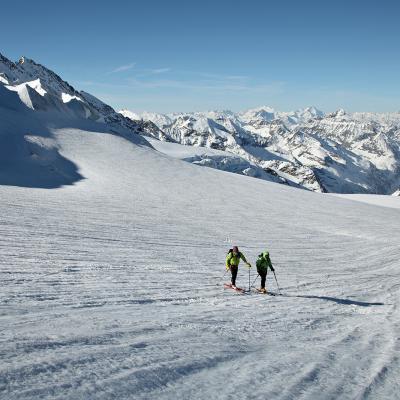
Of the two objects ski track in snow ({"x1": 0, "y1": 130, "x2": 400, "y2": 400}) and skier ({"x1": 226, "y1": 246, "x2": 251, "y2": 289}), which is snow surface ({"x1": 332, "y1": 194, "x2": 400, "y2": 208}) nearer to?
ski track in snow ({"x1": 0, "y1": 130, "x2": 400, "y2": 400})

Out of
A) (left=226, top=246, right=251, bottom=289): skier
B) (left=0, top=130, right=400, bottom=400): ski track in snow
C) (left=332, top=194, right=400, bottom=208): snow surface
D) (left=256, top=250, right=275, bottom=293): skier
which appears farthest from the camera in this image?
(left=332, top=194, right=400, bottom=208): snow surface

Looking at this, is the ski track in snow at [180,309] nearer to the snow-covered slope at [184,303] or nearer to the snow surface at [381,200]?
the snow-covered slope at [184,303]

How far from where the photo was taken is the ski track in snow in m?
6.82

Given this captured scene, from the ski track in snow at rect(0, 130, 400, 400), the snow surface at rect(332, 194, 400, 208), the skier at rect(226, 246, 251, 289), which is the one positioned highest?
the snow surface at rect(332, 194, 400, 208)

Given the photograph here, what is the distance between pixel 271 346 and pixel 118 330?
327 centimetres

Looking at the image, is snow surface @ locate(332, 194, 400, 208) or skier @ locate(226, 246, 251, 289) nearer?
skier @ locate(226, 246, 251, 289)

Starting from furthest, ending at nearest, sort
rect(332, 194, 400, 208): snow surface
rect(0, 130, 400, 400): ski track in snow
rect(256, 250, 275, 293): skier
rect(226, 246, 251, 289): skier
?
rect(332, 194, 400, 208): snow surface < rect(256, 250, 275, 293): skier < rect(226, 246, 251, 289): skier < rect(0, 130, 400, 400): ski track in snow

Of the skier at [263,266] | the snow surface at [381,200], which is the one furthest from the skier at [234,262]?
the snow surface at [381,200]

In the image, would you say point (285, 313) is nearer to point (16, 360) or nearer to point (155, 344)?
point (155, 344)

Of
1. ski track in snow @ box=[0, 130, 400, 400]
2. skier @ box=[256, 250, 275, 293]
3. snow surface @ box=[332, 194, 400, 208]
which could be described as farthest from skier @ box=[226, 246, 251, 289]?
snow surface @ box=[332, 194, 400, 208]

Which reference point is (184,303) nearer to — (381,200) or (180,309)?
(180,309)

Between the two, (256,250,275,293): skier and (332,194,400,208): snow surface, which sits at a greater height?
(332,194,400,208): snow surface

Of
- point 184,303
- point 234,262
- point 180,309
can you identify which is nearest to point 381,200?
point 234,262

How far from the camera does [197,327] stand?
955cm
